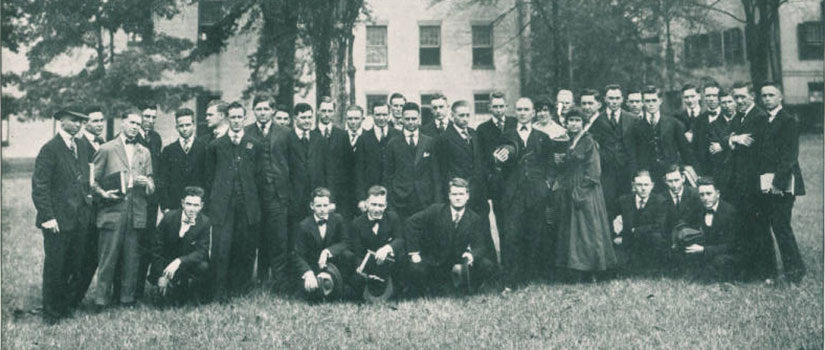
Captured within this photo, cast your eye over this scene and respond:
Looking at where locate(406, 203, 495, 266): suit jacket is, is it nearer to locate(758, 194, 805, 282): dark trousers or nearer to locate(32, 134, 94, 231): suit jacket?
locate(758, 194, 805, 282): dark trousers

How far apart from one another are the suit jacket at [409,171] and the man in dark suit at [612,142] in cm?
179

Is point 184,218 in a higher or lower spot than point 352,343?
higher

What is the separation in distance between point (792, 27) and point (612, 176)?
10.3 m

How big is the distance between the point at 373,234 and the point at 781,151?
3.97 metres

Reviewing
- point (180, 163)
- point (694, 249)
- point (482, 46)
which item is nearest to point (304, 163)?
point (180, 163)

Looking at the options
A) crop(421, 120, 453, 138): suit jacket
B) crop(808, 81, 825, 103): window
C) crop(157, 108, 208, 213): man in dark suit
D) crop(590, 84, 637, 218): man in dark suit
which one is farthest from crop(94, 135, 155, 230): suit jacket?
crop(808, 81, 825, 103): window

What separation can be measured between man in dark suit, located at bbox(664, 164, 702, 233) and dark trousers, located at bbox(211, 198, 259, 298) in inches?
166

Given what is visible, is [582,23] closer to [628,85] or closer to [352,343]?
[628,85]

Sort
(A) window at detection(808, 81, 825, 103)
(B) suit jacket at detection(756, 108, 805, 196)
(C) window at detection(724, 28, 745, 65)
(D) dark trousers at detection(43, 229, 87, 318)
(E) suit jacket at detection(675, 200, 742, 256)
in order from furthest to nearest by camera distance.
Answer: (C) window at detection(724, 28, 745, 65) → (A) window at detection(808, 81, 825, 103) → (E) suit jacket at detection(675, 200, 742, 256) → (B) suit jacket at detection(756, 108, 805, 196) → (D) dark trousers at detection(43, 229, 87, 318)

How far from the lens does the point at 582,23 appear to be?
22.3 meters

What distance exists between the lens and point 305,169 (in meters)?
7.25

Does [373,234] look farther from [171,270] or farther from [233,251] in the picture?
[171,270]

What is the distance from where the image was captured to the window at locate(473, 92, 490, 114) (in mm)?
26828

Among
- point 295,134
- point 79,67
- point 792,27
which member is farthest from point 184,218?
point 79,67
